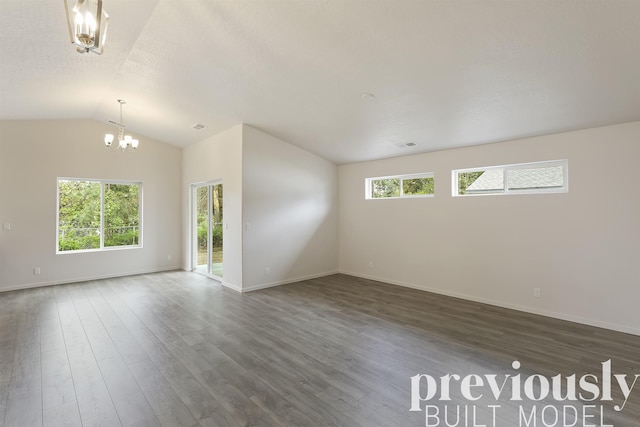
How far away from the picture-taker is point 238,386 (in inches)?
95.6

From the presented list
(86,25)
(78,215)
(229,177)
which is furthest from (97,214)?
(86,25)

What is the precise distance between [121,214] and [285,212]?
12.1 ft

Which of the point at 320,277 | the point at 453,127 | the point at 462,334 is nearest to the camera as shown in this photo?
the point at 462,334

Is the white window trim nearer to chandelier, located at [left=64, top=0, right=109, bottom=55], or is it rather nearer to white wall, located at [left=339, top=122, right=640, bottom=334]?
white wall, located at [left=339, top=122, right=640, bottom=334]

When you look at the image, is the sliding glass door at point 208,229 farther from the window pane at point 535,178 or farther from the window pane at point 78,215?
the window pane at point 535,178

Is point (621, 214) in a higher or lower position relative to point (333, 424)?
higher

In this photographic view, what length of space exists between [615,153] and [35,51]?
21.8 feet

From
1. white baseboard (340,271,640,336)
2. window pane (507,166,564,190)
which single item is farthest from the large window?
window pane (507,166,564,190)

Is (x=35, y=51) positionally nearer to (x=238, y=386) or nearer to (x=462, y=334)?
(x=238, y=386)

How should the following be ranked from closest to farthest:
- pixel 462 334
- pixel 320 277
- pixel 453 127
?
pixel 462 334
pixel 453 127
pixel 320 277

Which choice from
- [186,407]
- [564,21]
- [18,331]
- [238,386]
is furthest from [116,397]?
[564,21]

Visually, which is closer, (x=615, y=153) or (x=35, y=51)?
(x=35, y=51)

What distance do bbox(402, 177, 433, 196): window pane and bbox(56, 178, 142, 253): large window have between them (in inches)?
227

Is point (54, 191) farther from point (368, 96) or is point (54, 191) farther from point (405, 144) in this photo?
point (405, 144)
